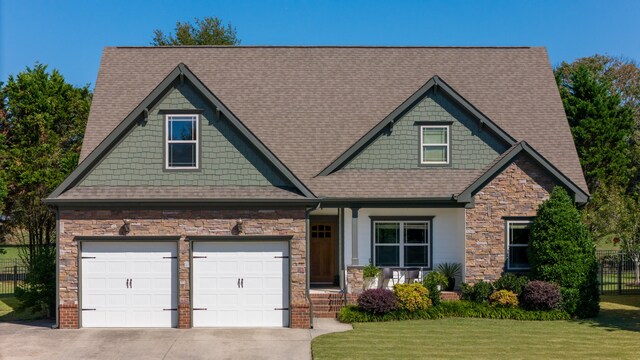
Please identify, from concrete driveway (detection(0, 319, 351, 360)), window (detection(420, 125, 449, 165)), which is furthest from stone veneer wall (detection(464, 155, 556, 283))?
concrete driveway (detection(0, 319, 351, 360))

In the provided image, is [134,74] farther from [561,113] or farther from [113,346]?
[561,113]

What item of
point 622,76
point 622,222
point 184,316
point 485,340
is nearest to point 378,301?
point 485,340

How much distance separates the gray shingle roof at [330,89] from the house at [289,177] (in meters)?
0.07

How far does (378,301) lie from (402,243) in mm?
3454

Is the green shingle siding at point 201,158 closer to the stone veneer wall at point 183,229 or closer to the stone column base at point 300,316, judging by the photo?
the stone veneer wall at point 183,229

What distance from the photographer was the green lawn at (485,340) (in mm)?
14656

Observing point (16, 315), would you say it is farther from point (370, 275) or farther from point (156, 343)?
point (370, 275)

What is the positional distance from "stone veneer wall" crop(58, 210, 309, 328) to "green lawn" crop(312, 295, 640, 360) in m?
2.56

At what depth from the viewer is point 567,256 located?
766 inches

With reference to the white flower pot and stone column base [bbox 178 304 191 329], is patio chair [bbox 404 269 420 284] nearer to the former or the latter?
the white flower pot

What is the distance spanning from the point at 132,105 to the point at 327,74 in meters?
7.74

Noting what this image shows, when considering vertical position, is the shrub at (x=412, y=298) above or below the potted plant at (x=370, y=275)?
below

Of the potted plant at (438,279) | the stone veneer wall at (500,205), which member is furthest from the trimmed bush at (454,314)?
the stone veneer wall at (500,205)

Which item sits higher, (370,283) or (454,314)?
(370,283)
